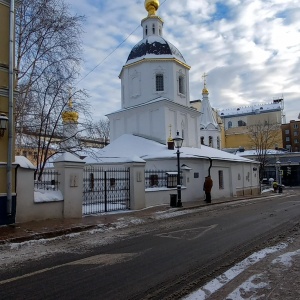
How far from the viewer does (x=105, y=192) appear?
573 inches

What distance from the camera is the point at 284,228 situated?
10.1m

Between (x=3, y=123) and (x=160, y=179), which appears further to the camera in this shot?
(x=160, y=179)

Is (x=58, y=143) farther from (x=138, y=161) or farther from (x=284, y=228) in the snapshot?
(x=284, y=228)

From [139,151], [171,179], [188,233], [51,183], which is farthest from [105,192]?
[139,151]

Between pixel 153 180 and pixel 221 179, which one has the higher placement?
pixel 153 180

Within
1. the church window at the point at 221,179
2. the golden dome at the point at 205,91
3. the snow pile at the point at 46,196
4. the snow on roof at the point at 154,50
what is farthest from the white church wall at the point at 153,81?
the snow pile at the point at 46,196

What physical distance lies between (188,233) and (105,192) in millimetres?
6033


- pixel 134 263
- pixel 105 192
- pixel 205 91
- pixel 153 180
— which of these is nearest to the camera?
pixel 134 263

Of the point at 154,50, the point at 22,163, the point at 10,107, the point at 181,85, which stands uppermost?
the point at 154,50

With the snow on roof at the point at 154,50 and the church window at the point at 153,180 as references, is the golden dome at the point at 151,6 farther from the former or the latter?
the church window at the point at 153,180

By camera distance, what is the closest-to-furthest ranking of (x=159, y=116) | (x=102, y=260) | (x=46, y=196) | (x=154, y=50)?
(x=102, y=260)
(x=46, y=196)
(x=159, y=116)
(x=154, y=50)

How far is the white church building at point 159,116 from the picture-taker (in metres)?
26.3

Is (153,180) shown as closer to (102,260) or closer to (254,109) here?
(102,260)

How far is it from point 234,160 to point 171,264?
24506mm
